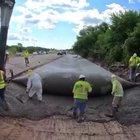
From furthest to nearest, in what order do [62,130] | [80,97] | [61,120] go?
[61,120]
[80,97]
[62,130]

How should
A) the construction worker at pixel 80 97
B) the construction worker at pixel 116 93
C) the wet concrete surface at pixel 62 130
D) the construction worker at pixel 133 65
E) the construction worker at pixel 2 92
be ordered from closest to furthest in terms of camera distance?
the wet concrete surface at pixel 62 130 < the construction worker at pixel 2 92 < the construction worker at pixel 80 97 < the construction worker at pixel 116 93 < the construction worker at pixel 133 65

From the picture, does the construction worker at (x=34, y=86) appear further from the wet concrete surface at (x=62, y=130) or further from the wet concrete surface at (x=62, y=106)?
the wet concrete surface at (x=62, y=130)

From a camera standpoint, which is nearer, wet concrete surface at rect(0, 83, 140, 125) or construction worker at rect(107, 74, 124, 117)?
wet concrete surface at rect(0, 83, 140, 125)

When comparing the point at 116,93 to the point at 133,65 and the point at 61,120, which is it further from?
the point at 133,65

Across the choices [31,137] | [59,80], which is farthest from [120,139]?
[59,80]

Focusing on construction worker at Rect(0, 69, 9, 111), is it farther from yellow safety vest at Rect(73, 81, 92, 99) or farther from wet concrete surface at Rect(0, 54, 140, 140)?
yellow safety vest at Rect(73, 81, 92, 99)

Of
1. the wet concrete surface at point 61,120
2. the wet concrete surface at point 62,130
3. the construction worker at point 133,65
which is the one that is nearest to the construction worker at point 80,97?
the wet concrete surface at point 61,120

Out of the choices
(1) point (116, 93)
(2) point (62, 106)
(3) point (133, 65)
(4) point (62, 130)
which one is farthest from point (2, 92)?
(3) point (133, 65)

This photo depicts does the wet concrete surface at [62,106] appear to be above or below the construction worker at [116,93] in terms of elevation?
below

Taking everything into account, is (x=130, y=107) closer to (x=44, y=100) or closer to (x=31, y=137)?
(x=44, y=100)

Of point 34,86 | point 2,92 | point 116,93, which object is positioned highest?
point 2,92

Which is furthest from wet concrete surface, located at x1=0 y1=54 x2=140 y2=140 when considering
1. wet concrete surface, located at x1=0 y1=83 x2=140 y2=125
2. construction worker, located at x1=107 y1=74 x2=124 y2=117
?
construction worker, located at x1=107 y1=74 x2=124 y2=117

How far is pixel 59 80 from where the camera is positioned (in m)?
24.1

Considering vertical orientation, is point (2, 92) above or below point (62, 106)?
above
